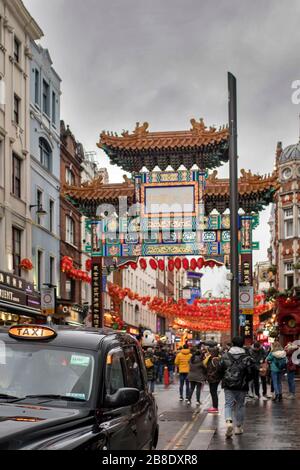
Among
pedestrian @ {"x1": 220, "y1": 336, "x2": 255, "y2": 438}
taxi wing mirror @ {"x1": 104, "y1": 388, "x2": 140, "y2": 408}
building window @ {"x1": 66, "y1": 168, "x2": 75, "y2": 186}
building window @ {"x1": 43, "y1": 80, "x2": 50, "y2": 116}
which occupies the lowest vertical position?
pedestrian @ {"x1": 220, "y1": 336, "x2": 255, "y2": 438}

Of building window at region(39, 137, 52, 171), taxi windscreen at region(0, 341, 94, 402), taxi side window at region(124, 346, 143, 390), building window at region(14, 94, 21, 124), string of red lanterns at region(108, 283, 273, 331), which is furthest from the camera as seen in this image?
string of red lanterns at region(108, 283, 273, 331)

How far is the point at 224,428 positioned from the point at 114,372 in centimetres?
862

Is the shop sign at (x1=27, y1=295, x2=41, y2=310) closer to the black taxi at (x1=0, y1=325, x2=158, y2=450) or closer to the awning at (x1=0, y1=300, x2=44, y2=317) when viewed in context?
the awning at (x1=0, y1=300, x2=44, y2=317)

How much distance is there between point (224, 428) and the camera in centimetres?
1499

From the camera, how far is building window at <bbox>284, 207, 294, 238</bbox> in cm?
5281

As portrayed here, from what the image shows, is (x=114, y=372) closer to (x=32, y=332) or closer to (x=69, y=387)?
(x=69, y=387)

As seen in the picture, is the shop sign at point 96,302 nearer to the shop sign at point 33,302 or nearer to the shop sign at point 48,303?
the shop sign at point 33,302

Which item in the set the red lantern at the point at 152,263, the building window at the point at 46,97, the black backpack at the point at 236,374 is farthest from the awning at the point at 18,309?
the black backpack at the point at 236,374

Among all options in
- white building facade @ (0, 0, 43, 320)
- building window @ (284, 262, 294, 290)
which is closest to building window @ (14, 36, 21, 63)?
white building facade @ (0, 0, 43, 320)

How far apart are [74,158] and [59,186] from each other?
4.25 metres

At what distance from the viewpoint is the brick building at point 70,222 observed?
40438mm

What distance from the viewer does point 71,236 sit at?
43.1 meters

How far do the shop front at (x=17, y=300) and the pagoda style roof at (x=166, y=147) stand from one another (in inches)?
288

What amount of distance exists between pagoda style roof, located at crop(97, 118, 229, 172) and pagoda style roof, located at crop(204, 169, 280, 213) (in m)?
1.28
